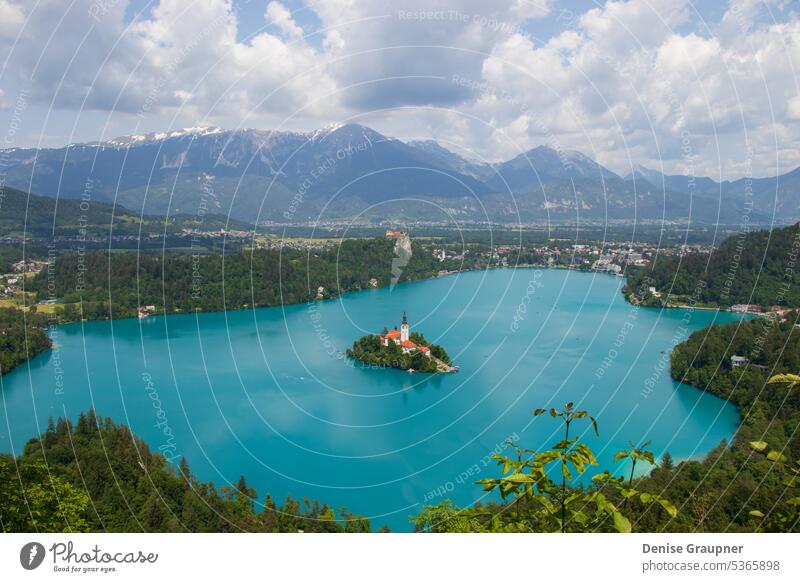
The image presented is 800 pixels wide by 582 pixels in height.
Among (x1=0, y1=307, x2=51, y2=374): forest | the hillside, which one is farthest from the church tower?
the hillside

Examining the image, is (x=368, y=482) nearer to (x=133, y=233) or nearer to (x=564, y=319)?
(x=564, y=319)

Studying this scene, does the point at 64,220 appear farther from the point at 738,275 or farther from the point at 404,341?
the point at 738,275

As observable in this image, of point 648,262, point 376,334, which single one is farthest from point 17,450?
Answer: point 648,262

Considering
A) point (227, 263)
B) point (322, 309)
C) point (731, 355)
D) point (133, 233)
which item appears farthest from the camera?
point (133, 233)

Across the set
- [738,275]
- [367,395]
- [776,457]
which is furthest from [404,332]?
[738,275]

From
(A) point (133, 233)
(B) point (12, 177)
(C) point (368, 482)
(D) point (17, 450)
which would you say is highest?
(B) point (12, 177)

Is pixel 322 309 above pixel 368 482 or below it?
above
